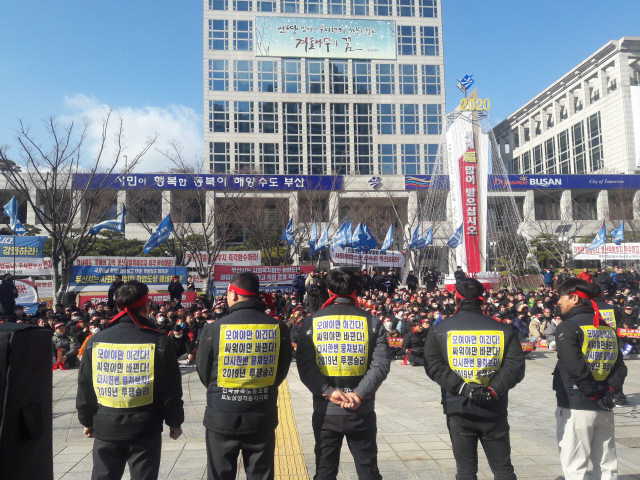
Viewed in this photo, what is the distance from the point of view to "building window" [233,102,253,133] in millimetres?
42031

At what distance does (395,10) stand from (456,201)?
31797 millimetres

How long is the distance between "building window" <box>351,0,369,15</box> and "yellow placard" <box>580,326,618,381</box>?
1865 inches

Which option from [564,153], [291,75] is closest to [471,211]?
[291,75]

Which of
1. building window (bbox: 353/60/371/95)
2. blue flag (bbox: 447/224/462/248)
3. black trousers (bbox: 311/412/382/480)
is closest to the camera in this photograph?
black trousers (bbox: 311/412/382/480)

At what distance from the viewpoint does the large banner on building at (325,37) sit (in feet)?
143

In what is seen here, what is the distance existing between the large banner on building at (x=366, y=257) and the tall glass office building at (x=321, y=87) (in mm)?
23874

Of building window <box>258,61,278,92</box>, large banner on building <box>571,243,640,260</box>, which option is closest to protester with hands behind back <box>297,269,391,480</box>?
large banner on building <box>571,243,640,260</box>

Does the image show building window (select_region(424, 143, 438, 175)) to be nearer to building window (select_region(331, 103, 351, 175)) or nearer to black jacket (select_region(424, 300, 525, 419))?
building window (select_region(331, 103, 351, 175))

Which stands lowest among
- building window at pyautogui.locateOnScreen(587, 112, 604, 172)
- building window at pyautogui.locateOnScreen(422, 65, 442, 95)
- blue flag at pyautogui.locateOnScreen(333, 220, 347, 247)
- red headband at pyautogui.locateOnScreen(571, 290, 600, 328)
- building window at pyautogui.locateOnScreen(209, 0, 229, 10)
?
red headband at pyautogui.locateOnScreen(571, 290, 600, 328)

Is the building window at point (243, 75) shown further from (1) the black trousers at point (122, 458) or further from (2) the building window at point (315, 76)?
(1) the black trousers at point (122, 458)

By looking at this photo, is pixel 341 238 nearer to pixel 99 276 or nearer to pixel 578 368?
pixel 99 276

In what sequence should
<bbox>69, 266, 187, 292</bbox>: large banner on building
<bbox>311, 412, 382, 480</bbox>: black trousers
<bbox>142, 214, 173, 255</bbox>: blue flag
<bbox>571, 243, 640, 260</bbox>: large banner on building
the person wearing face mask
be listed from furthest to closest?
1. <bbox>571, 243, 640, 260</bbox>: large banner on building
2. <bbox>142, 214, 173, 255</bbox>: blue flag
3. <bbox>69, 266, 187, 292</bbox>: large banner on building
4. the person wearing face mask
5. <bbox>311, 412, 382, 480</bbox>: black trousers

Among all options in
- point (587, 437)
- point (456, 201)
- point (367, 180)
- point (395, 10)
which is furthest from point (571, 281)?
point (395, 10)

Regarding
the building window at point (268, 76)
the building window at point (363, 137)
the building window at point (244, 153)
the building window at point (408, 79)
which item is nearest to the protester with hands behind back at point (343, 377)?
the building window at point (244, 153)
